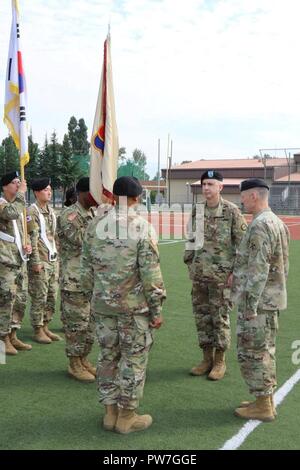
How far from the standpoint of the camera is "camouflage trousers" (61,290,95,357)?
489cm

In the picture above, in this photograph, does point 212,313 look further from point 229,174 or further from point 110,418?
point 229,174

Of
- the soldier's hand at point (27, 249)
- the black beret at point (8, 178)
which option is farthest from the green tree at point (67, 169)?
the soldier's hand at point (27, 249)

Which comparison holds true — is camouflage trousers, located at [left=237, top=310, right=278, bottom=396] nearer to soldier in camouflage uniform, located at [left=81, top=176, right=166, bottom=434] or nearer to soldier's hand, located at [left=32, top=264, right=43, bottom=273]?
soldier in camouflage uniform, located at [left=81, top=176, right=166, bottom=434]

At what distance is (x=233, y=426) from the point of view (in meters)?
3.99

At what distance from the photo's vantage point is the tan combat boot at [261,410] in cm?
408

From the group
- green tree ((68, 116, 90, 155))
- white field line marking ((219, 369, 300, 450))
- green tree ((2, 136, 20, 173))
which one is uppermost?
green tree ((68, 116, 90, 155))

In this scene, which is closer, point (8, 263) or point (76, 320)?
point (76, 320)

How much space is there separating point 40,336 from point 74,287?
1.65 metres

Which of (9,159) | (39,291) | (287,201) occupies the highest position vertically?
(9,159)

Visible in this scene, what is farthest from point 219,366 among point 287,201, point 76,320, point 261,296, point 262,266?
point 287,201

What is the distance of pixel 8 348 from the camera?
5.73m

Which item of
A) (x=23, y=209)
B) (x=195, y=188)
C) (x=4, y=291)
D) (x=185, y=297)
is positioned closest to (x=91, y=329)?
(x=4, y=291)

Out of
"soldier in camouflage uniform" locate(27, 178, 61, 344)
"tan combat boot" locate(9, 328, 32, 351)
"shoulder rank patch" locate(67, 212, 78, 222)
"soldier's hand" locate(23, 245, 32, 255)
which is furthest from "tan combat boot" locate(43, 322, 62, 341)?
"shoulder rank patch" locate(67, 212, 78, 222)

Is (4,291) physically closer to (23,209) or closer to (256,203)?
(23,209)
